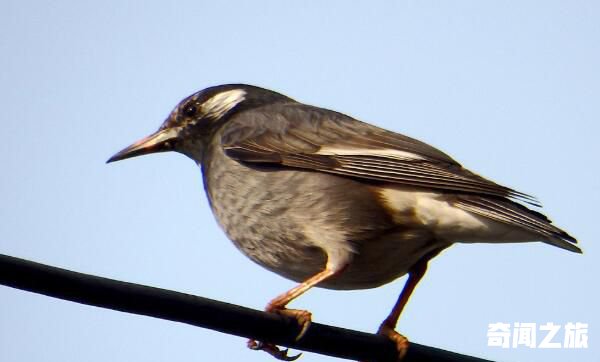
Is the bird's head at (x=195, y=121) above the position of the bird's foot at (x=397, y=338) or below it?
above

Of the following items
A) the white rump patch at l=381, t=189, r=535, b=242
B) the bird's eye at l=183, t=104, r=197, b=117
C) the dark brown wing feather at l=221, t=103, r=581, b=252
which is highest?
the bird's eye at l=183, t=104, r=197, b=117

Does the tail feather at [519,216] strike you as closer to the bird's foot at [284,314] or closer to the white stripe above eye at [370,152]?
the white stripe above eye at [370,152]

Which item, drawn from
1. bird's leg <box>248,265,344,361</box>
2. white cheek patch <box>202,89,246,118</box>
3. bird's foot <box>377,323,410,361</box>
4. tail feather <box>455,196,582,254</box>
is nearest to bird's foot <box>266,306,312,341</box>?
bird's leg <box>248,265,344,361</box>

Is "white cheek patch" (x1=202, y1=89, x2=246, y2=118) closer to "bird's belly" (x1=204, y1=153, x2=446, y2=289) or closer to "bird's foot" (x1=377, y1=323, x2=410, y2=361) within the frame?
"bird's belly" (x1=204, y1=153, x2=446, y2=289)

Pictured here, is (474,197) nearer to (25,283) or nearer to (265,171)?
(265,171)

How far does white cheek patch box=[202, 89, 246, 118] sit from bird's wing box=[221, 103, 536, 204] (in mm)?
349

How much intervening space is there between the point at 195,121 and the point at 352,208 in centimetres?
212

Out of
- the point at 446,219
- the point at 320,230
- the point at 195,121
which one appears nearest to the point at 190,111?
the point at 195,121

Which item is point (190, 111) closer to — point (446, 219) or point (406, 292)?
point (406, 292)

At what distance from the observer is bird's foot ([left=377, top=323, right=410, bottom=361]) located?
18.0 feet

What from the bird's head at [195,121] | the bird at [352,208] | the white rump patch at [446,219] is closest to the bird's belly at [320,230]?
the bird at [352,208]

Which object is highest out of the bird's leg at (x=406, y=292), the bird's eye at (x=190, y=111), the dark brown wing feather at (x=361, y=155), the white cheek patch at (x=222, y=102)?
the white cheek patch at (x=222, y=102)

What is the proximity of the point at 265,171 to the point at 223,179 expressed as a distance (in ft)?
1.18

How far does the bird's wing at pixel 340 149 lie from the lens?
6.35 meters
